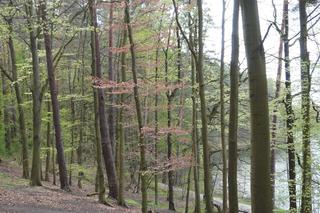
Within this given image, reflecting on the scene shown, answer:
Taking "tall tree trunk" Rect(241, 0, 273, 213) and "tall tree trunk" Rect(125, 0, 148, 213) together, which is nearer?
"tall tree trunk" Rect(241, 0, 273, 213)

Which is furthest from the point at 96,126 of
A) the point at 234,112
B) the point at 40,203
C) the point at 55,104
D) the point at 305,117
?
the point at 234,112

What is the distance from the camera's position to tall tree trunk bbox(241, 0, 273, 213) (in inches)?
152

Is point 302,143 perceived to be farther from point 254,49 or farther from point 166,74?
point 166,74

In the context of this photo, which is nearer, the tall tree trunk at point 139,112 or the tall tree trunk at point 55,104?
the tall tree trunk at point 139,112

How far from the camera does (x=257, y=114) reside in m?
3.91

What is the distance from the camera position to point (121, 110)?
16562 millimetres

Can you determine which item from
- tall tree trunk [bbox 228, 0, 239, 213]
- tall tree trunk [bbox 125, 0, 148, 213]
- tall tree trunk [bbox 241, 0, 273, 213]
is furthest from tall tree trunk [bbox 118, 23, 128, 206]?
tall tree trunk [bbox 241, 0, 273, 213]

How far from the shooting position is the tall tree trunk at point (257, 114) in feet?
12.7

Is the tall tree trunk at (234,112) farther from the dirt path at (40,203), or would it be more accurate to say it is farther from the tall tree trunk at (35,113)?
the tall tree trunk at (35,113)

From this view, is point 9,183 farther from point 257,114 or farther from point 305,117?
point 257,114

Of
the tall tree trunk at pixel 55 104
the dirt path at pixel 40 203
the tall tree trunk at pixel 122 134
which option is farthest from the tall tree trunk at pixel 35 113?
the tall tree trunk at pixel 122 134

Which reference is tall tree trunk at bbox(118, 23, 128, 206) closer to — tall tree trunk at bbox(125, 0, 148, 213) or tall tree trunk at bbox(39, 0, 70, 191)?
tall tree trunk at bbox(39, 0, 70, 191)

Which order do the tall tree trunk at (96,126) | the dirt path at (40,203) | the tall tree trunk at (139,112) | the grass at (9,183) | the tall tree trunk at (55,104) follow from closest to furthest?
the dirt path at (40,203), the tall tree trunk at (139,112), the tall tree trunk at (96,126), the grass at (9,183), the tall tree trunk at (55,104)

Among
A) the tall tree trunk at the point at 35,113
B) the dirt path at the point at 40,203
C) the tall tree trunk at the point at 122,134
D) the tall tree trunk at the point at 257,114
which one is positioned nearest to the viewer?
the tall tree trunk at the point at 257,114
